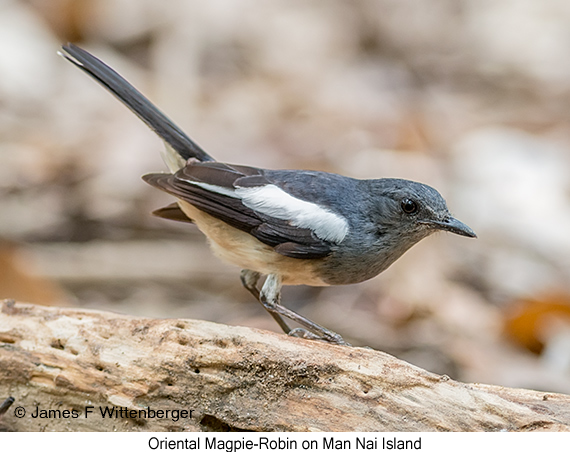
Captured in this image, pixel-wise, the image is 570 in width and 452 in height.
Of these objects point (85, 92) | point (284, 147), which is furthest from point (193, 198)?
point (85, 92)

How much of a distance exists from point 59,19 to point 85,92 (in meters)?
1.28

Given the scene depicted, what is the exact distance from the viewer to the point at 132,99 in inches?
186

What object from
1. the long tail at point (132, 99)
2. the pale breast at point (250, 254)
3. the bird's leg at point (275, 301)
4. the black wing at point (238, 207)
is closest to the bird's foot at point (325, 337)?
the bird's leg at point (275, 301)

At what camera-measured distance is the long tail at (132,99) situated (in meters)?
4.64

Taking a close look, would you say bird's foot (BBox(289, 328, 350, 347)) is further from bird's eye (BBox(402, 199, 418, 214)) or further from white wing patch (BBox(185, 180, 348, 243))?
bird's eye (BBox(402, 199, 418, 214))

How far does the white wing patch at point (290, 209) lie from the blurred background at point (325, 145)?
131 cm

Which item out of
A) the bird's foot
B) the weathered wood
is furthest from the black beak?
the weathered wood

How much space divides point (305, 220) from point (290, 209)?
0.13 metres

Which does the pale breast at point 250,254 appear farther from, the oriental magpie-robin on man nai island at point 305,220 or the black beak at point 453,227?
the black beak at point 453,227

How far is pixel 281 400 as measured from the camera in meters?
3.27

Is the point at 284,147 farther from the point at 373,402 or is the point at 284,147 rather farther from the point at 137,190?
the point at 373,402

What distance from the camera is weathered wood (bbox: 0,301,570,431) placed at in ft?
10.5

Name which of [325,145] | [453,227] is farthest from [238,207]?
[325,145]

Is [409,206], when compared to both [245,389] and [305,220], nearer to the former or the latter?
[305,220]
